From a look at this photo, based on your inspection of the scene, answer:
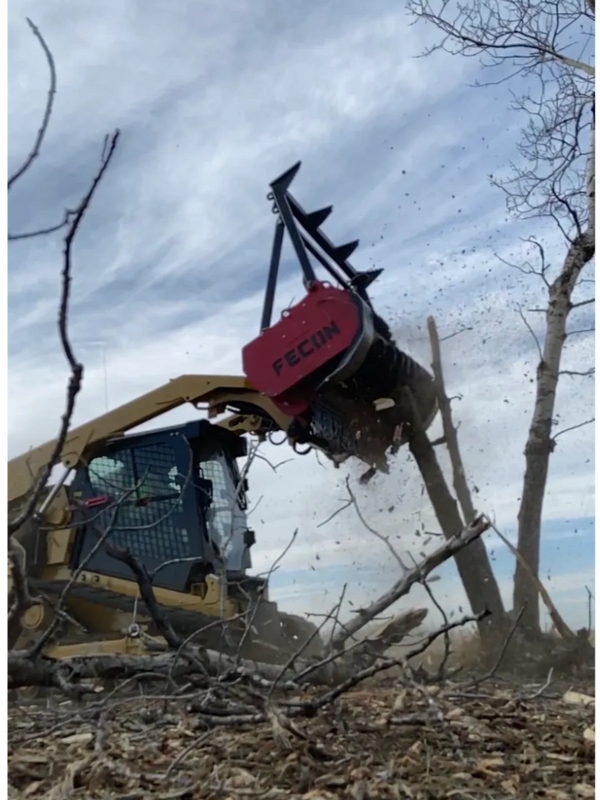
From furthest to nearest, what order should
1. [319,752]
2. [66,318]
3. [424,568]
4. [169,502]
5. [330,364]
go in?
[169,502]
[330,364]
[424,568]
[319,752]
[66,318]

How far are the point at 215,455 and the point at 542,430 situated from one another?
6.43 ft

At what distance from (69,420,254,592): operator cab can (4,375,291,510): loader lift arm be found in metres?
0.11

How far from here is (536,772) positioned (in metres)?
2.40

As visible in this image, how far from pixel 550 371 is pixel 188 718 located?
3092 mm

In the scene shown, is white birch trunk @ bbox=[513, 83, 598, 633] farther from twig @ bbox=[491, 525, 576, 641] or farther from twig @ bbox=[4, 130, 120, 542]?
twig @ bbox=[4, 130, 120, 542]

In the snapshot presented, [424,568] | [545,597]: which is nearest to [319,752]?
[424,568]

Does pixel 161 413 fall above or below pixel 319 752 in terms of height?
above

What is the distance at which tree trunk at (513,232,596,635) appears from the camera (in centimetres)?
483

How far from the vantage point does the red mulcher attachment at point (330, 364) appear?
4.87 meters

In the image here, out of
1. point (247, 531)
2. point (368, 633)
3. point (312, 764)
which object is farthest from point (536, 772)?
point (247, 531)

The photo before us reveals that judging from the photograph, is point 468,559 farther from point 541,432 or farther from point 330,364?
point 330,364

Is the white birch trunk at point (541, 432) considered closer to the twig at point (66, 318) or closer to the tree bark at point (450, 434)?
the tree bark at point (450, 434)

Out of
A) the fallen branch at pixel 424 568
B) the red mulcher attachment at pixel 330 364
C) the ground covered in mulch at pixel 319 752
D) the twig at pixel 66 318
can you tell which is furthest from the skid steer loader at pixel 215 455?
the twig at pixel 66 318

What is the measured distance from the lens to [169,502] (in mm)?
5305
